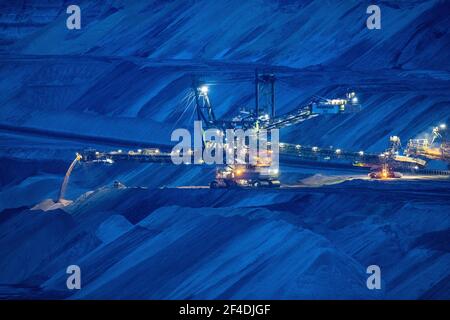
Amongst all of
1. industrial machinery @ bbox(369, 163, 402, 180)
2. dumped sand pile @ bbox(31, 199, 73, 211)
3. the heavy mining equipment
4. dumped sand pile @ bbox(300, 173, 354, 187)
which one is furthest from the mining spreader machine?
dumped sand pile @ bbox(31, 199, 73, 211)

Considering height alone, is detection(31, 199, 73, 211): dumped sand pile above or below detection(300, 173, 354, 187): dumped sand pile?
below

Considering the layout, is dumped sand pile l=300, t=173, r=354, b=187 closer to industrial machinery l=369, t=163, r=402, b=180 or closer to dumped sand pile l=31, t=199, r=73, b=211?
industrial machinery l=369, t=163, r=402, b=180

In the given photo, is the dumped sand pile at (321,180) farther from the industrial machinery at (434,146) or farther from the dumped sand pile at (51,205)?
the dumped sand pile at (51,205)

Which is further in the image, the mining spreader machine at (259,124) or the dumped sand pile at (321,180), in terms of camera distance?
the dumped sand pile at (321,180)

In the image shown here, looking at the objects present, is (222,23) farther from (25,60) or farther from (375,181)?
(375,181)

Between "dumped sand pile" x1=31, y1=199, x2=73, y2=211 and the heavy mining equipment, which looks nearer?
the heavy mining equipment

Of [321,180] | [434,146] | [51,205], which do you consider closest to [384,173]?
[321,180]

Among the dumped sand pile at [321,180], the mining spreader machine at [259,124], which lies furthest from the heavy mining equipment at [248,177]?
the dumped sand pile at [321,180]
